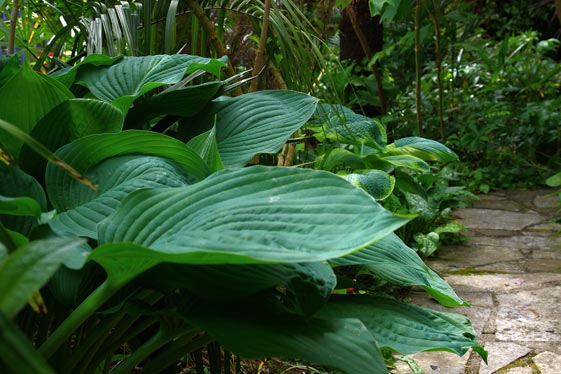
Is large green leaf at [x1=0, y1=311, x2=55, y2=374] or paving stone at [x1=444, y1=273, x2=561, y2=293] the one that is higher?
large green leaf at [x1=0, y1=311, x2=55, y2=374]

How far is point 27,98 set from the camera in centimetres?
112

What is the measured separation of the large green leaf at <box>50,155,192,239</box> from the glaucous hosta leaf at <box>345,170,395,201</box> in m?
1.14

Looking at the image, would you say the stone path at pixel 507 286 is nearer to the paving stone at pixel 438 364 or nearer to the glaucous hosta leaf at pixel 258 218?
the paving stone at pixel 438 364

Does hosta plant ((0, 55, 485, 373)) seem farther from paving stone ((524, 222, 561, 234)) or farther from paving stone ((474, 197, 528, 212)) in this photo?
paving stone ((474, 197, 528, 212))

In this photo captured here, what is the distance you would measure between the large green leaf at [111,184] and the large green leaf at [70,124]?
0.31 ft

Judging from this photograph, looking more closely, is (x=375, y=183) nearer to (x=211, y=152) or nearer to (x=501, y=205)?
(x=211, y=152)

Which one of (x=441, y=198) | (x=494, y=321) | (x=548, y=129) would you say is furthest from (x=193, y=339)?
(x=548, y=129)

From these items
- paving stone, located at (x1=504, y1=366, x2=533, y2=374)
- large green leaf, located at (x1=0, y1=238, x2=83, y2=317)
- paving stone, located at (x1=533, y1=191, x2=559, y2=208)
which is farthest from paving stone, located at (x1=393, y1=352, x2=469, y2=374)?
paving stone, located at (x1=533, y1=191, x2=559, y2=208)

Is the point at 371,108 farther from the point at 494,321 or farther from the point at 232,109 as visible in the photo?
the point at 232,109

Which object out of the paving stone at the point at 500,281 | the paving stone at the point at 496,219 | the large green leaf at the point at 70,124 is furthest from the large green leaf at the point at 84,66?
the paving stone at the point at 496,219

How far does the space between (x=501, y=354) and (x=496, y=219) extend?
225 cm

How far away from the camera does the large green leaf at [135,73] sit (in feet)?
4.19

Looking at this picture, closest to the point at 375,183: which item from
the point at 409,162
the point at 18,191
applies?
the point at 409,162

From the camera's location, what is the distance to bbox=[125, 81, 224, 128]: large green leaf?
50.0 inches
